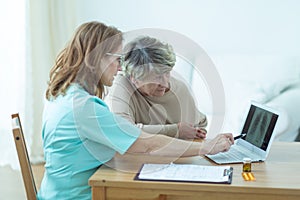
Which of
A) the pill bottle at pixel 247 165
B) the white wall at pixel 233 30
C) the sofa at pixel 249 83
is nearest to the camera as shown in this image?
the pill bottle at pixel 247 165

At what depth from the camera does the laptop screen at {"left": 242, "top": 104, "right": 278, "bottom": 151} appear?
1699mm

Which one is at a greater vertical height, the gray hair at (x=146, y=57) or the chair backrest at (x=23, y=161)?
the gray hair at (x=146, y=57)

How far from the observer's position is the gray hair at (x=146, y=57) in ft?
6.79

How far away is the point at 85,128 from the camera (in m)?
1.56

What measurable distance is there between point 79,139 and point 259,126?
2.23 feet

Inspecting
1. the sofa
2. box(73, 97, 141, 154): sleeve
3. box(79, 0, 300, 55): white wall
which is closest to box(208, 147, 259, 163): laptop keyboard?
Answer: box(73, 97, 141, 154): sleeve

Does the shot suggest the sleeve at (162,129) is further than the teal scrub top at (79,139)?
Yes

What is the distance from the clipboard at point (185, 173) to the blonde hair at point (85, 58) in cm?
37

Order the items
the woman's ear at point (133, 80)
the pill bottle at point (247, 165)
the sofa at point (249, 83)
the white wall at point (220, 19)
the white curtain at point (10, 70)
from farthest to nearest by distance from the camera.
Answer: the white wall at point (220, 19)
the sofa at point (249, 83)
the white curtain at point (10, 70)
the woman's ear at point (133, 80)
the pill bottle at point (247, 165)

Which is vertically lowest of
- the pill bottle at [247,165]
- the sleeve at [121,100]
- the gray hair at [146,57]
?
the pill bottle at [247,165]

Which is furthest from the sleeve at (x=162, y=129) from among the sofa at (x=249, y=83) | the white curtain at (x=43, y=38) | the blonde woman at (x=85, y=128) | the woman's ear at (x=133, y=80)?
the white curtain at (x=43, y=38)

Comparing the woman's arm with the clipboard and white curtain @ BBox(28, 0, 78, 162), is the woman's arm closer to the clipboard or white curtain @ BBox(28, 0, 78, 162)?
the clipboard

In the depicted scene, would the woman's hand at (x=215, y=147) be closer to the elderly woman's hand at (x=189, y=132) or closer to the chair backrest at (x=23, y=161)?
the elderly woman's hand at (x=189, y=132)

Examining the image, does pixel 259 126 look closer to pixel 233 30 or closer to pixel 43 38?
pixel 233 30
